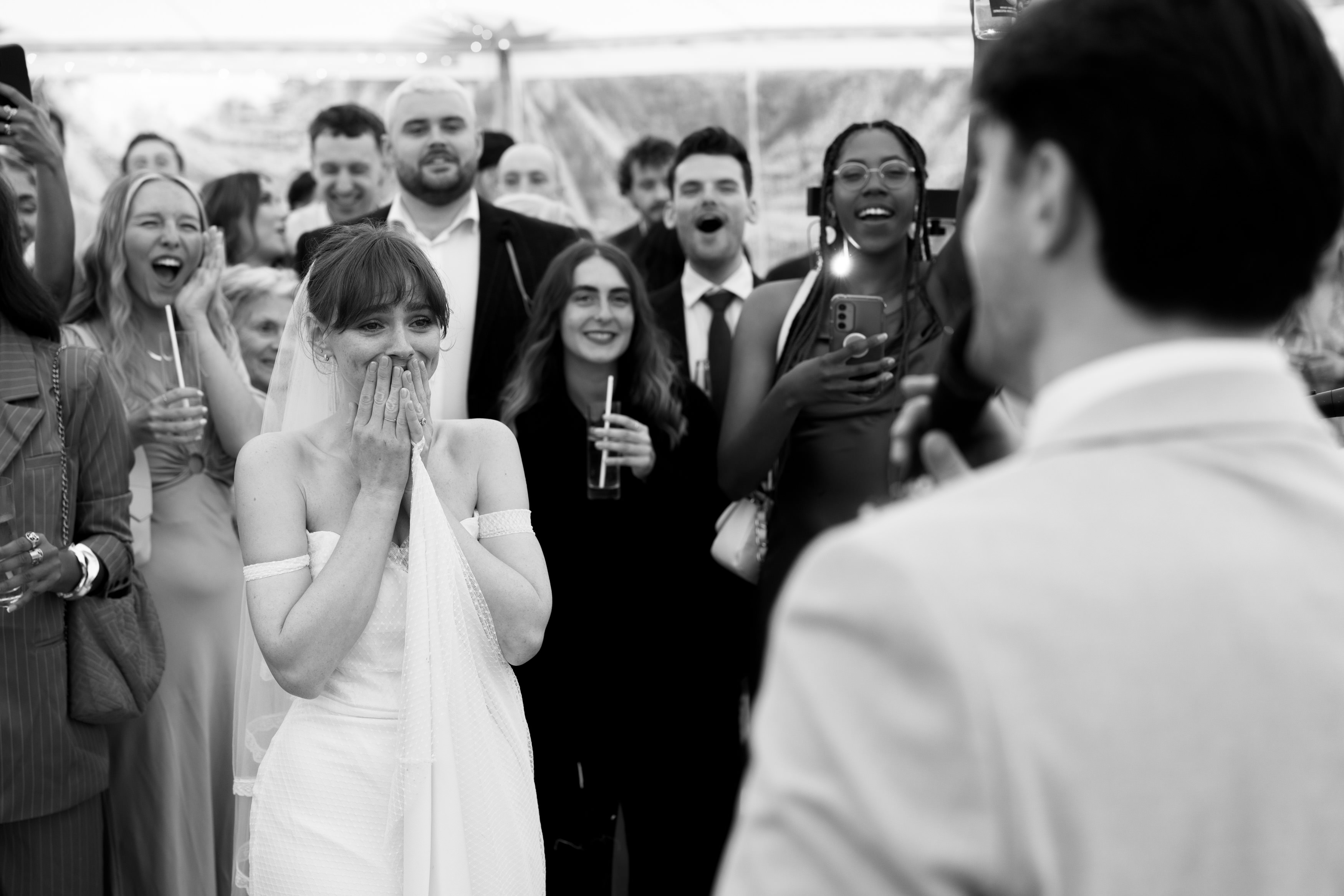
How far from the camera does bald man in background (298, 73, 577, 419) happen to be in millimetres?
4750

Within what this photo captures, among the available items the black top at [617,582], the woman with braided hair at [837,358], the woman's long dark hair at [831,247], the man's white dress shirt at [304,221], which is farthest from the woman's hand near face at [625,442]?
the man's white dress shirt at [304,221]

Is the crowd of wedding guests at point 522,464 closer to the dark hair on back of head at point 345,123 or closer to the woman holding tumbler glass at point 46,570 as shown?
the woman holding tumbler glass at point 46,570

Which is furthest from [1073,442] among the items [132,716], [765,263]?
[765,263]

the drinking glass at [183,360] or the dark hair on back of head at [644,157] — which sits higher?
→ the dark hair on back of head at [644,157]

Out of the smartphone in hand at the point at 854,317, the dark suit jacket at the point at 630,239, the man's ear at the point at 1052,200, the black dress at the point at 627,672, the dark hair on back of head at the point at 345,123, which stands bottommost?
the black dress at the point at 627,672

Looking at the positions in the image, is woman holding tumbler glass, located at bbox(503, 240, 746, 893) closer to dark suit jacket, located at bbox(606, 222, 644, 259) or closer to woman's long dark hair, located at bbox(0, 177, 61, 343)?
woman's long dark hair, located at bbox(0, 177, 61, 343)

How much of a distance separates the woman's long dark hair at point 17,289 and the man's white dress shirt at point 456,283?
4.13 feet

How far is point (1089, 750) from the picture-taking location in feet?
3.14

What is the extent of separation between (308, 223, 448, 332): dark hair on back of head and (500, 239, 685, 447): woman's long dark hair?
1.24 metres

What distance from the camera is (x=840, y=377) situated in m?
3.85

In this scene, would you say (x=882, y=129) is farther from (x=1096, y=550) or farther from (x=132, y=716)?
(x=1096, y=550)

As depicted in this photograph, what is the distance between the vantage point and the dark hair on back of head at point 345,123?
6363 mm

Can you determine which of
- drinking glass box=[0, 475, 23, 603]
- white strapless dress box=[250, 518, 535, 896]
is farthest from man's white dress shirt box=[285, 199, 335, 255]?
white strapless dress box=[250, 518, 535, 896]

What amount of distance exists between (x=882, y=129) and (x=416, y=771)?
251 cm
